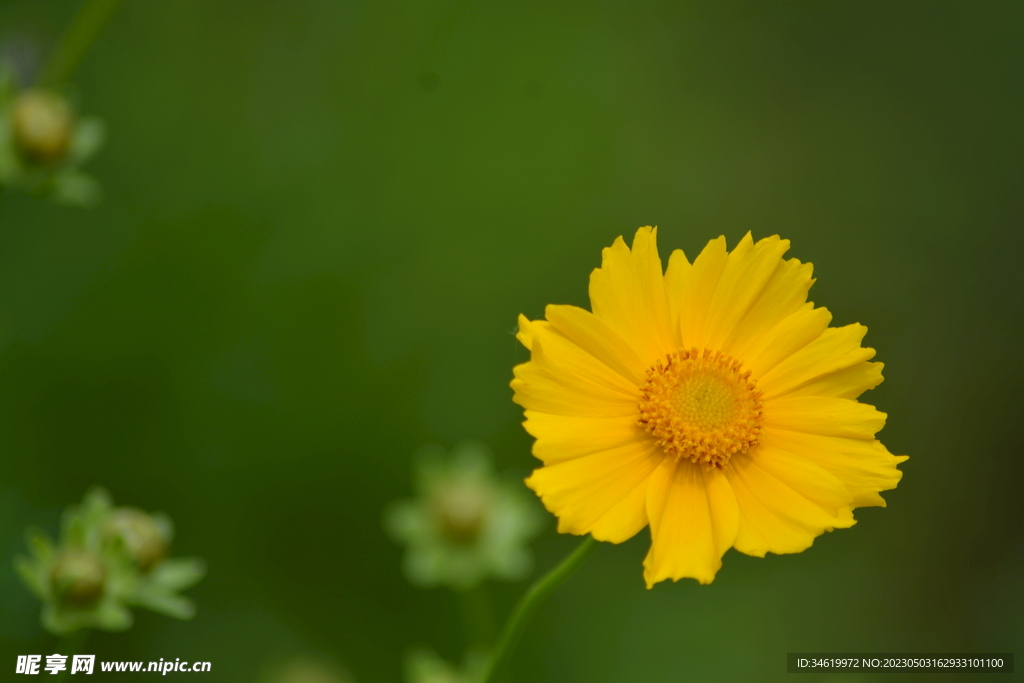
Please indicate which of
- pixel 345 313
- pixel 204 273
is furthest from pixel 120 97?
pixel 345 313

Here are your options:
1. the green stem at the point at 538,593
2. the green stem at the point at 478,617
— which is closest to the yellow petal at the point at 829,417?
the green stem at the point at 538,593

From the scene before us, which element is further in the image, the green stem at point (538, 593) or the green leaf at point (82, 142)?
the green leaf at point (82, 142)

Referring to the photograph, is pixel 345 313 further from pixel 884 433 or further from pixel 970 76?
pixel 970 76

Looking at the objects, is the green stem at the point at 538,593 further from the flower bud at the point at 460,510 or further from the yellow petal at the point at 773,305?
the flower bud at the point at 460,510

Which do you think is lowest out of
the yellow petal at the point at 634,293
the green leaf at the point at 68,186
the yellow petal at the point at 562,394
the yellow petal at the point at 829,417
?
the yellow petal at the point at 829,417

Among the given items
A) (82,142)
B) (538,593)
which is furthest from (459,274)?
(538,593)

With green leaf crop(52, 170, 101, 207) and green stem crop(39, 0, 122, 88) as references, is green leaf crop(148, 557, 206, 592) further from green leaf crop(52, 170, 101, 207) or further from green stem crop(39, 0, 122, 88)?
green stem crop(39, 0, 122, 88)
